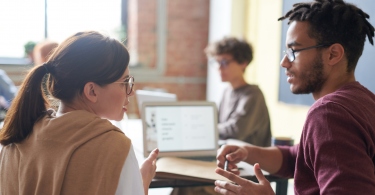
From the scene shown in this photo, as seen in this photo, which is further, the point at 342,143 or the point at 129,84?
the point at 129,84

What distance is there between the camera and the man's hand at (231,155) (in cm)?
125

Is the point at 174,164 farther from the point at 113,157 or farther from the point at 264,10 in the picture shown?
the point at 264,10

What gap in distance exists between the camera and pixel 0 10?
417 centimetres

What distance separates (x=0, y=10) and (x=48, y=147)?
430cm

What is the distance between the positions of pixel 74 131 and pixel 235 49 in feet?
6.24

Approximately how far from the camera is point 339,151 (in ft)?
2.50

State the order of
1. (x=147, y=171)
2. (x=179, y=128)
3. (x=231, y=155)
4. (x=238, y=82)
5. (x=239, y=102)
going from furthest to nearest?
(x=238, y=82) < (x=239, y=102) < (x=179, y=128) < (x=231, y=155) < (x=147, y=171)

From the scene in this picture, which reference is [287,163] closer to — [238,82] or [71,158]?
[71,158]

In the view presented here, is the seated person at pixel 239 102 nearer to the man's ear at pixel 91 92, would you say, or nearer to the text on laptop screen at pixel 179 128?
the text on laptop screen at pixel 179 128

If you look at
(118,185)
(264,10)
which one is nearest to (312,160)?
(118,185)

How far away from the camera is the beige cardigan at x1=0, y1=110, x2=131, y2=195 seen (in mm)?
778

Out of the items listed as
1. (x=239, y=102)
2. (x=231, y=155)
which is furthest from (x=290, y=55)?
(x=239, y=102)

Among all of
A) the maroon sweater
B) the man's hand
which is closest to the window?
the man's hand

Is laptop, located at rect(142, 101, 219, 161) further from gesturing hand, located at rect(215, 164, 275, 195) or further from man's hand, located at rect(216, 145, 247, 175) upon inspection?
gesturing hand, located at rect(215, 164, 275, 195)
